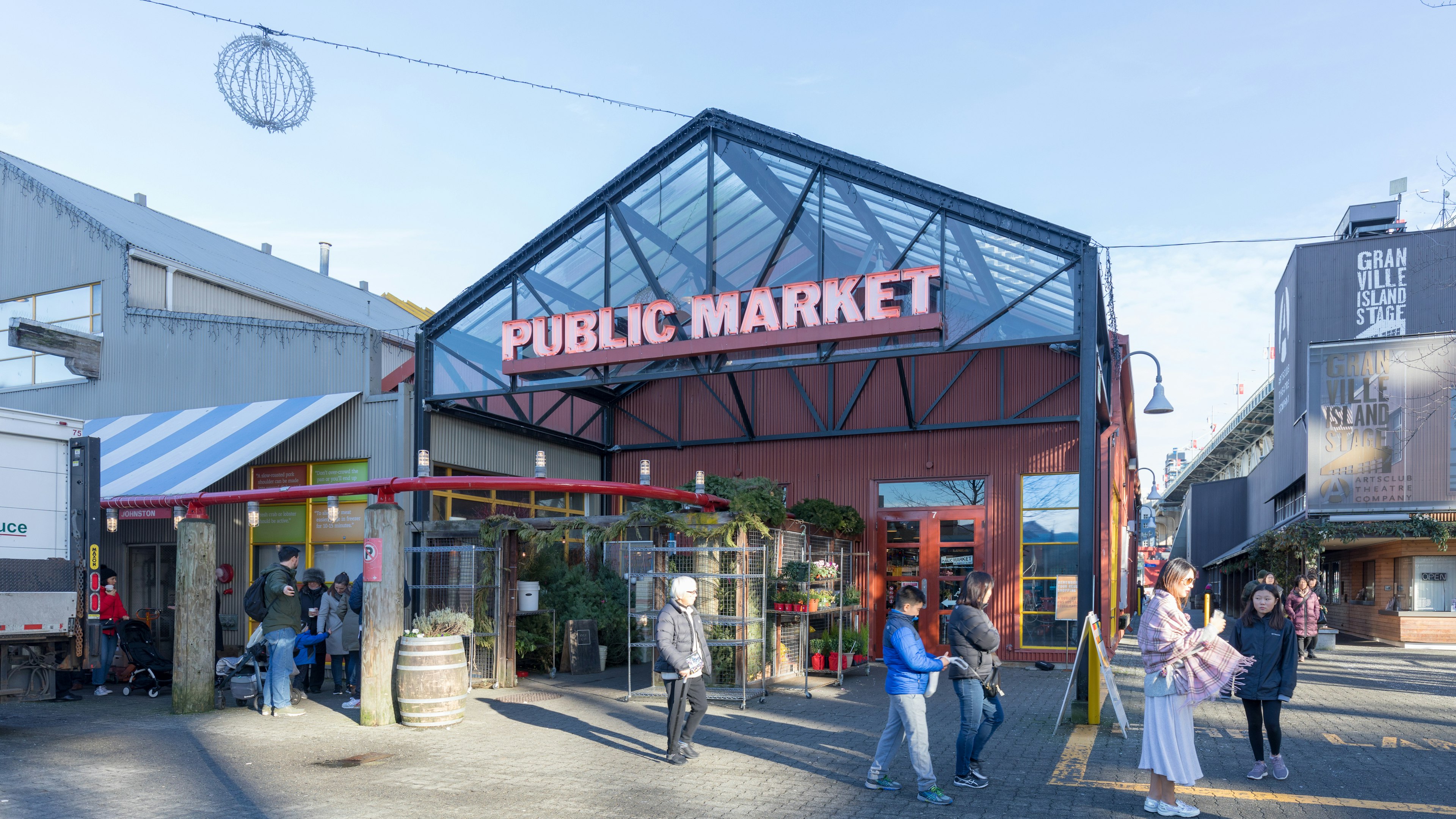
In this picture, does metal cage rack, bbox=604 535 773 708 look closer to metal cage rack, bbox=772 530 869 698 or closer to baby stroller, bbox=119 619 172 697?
metal cage rack, bbox=772 530 869 698

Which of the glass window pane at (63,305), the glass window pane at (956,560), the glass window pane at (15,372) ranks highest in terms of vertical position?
the glass window pane at (63,305)

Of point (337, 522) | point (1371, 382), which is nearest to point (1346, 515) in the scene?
point (1371, 382)

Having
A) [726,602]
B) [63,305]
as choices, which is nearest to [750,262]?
[726,602]

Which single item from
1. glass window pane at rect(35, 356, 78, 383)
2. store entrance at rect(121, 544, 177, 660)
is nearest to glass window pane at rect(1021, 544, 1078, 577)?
store entrance at rect(121, 544, 177, 660)

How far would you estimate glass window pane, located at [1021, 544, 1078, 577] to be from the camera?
56.7 feet

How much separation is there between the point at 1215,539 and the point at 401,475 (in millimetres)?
43944

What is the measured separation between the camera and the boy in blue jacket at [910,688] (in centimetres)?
740

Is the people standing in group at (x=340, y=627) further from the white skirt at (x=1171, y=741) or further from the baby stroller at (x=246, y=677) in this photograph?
the white skirt at (x=1171, y=741)

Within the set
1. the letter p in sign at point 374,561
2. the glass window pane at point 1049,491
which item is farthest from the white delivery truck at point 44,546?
the glass window pane at point 1049,491

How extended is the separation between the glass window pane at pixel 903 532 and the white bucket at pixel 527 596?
6.64m

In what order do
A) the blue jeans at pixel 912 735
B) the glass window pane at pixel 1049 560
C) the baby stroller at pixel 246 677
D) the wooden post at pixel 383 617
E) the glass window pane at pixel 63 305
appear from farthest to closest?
the glass window pane at pixel 63 305
the glass window pane at pixel 1049 560
the baby stroller at pixel 246 677
the wooden post at pixel 383 617
the blue jeans at pixel 912 735

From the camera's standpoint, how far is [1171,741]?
7.00m

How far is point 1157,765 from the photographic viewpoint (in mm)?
6980

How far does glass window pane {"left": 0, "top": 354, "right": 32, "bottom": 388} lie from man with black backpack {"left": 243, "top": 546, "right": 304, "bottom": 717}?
13.4m
